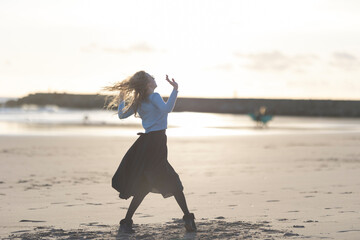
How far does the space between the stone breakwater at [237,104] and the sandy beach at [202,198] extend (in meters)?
56.6

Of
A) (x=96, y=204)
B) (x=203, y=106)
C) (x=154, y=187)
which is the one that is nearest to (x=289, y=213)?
(x=154, y=187)

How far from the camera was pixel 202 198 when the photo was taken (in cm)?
941

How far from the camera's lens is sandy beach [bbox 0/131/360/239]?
6.92 metres

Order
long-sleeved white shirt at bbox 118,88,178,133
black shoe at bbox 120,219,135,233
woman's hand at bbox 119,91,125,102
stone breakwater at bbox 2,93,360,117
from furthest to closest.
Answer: stone breakwater at bbox 2,93,360,117, woman's hand at bbox 119,91,125,102, long-sleeved white shirt at bbox 118,88,178,133, black shoe at bbox 120,219,135,233

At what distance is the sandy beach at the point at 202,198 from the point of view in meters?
6.92

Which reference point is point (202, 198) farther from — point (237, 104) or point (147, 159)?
point (237, 104)

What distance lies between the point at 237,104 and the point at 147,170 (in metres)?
88.8

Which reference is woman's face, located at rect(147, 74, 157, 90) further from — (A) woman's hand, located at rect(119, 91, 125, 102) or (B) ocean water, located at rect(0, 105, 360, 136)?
(B) ocean water, located at rect(0, 105, 360, 136)

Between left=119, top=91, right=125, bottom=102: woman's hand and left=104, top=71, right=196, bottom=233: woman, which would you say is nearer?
left=104, top=71, right=196, bottom=233: woman

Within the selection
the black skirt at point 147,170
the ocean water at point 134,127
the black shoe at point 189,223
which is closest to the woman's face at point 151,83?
the black skirt at point 147,170

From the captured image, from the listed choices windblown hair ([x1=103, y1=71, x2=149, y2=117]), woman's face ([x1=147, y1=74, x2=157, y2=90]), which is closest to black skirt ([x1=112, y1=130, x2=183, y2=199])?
windblown hair ([x1=103, y1=71, x2=149, y2=117])

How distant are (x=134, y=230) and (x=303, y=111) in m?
79.5

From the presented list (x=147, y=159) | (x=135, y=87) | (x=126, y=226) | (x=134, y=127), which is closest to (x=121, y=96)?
(x=135, y=87)

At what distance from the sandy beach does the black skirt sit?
0.44 meters
